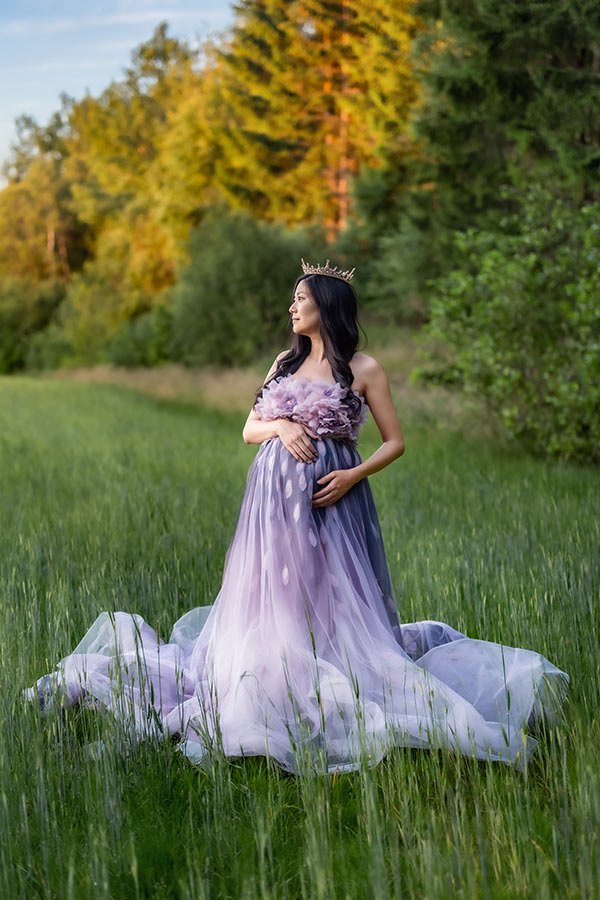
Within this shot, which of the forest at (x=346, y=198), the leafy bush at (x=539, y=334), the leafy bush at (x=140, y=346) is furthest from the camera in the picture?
the leafy bush at (x=140, y=346)

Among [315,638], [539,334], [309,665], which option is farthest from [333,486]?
[539,334]

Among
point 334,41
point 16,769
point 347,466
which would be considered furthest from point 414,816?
point 334,41

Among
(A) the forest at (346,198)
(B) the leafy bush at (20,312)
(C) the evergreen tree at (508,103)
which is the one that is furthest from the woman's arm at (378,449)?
(B) the leafy bush at (20,312)

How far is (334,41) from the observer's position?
30453 millimetres

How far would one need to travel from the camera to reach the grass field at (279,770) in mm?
2145

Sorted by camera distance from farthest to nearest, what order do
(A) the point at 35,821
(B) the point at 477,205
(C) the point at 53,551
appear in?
(B) the point at 477,205 → (C) the point at 53,551 → (A) the point at 35,821

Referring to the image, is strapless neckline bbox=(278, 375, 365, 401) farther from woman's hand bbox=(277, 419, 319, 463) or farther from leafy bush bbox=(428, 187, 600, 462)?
leafy bush bbox=(428, 187, 600, 462)

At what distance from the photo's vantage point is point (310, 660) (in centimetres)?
311

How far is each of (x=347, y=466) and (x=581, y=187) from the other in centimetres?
1013

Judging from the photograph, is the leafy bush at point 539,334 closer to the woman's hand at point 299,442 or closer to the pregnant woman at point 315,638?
the pregnant woman at point 315,638

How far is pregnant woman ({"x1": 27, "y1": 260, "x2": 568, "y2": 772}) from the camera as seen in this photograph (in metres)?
2.88

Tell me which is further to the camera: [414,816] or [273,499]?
[273,499]

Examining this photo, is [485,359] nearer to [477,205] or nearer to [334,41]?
[477,205]

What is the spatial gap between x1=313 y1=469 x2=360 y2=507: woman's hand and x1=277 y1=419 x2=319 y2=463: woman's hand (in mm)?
103
